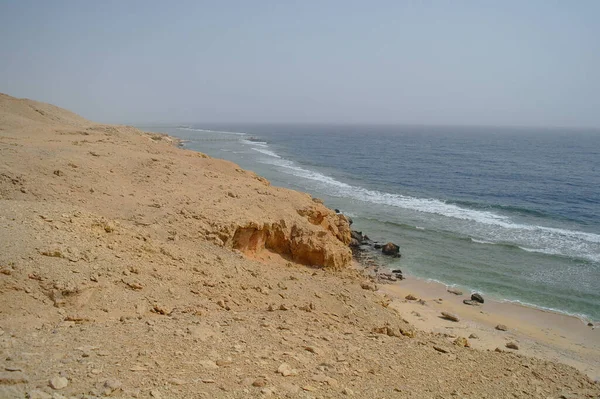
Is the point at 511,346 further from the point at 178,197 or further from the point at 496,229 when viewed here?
the point at 496,229

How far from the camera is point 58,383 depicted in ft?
16.5

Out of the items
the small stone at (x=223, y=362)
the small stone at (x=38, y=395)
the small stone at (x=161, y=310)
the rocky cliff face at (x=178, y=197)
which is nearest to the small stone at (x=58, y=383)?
the small stone at (x=38, y=395)

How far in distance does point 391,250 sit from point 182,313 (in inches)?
647

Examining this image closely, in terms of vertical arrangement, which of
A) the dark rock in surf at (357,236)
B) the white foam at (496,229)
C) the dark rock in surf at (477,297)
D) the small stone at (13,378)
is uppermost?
the small stone at (13,378)

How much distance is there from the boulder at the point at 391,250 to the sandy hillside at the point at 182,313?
26.7 feet

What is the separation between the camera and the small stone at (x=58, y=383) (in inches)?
195

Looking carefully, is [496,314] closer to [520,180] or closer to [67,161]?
[67,161]

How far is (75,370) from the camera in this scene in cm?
545

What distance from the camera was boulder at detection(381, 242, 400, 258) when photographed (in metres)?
22.8

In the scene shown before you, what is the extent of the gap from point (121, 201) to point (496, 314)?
14769 millimetres

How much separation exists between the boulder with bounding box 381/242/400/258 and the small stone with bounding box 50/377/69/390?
19345 mm

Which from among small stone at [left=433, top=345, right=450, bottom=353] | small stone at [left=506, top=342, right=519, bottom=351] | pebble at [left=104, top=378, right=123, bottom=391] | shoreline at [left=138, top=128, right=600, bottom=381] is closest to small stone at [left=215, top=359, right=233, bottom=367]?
pebble at [left=104, top=378, right=123, bottom=391]

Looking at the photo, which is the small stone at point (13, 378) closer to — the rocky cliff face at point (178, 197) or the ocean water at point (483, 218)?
the rocky cliff face at point (178, 197)

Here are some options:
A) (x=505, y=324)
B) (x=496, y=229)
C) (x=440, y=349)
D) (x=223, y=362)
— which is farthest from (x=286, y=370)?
(x=496, y=229)
